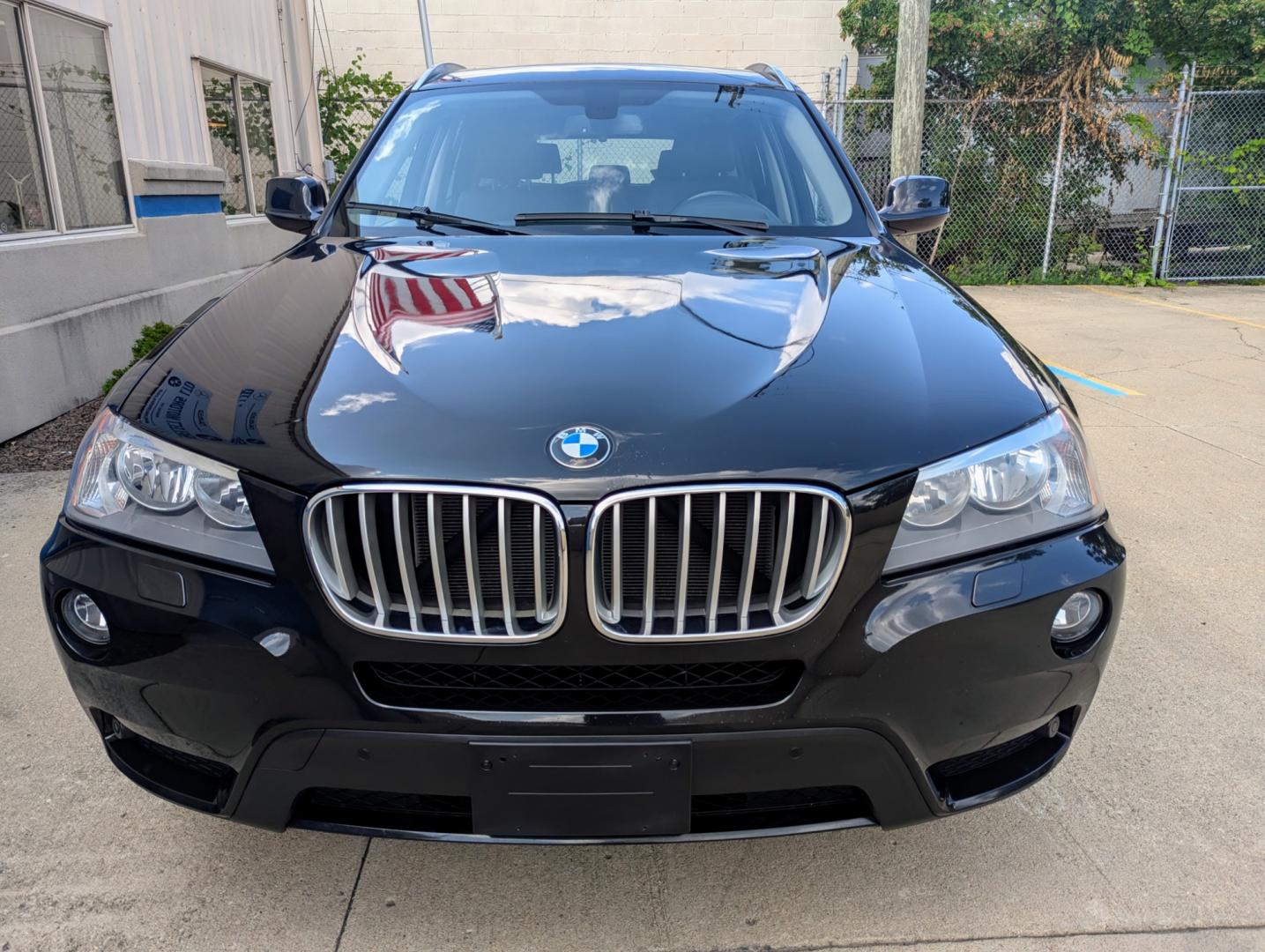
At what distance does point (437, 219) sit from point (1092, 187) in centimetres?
1128

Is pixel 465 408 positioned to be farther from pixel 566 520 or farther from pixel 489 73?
pixel 489 73

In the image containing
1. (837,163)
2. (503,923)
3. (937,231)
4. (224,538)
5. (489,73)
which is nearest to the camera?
(224,538)

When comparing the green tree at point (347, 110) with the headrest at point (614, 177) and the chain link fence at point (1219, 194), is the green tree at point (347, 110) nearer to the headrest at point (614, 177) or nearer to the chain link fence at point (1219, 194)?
the chain link fence at point (1219, 194)

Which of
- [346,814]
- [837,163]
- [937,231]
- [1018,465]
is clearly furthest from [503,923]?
[937,231]

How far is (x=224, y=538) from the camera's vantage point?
5.64 feet

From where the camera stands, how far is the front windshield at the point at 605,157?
300 cm

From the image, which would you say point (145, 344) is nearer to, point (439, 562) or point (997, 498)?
point (439, 562)

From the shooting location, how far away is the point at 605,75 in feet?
11.3

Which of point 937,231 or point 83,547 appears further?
point 937,231

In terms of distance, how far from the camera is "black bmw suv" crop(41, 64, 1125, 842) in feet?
5.38

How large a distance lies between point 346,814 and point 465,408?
0.75m

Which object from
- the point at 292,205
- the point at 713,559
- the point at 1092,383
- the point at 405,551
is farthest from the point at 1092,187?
the point at 405,551

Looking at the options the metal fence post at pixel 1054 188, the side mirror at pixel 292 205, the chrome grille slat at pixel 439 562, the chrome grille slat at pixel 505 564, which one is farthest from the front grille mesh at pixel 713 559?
the metal fence post at pixel 1054 188

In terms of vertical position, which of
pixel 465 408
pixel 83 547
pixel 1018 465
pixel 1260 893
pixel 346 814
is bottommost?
pixel 1260 893
